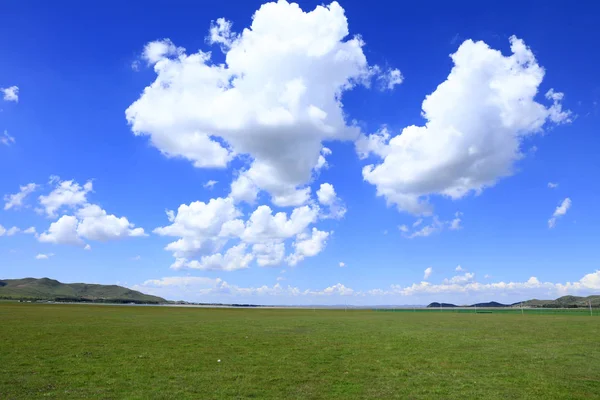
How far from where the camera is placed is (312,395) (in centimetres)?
1983

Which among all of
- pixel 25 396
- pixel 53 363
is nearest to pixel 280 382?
pixel 25 396

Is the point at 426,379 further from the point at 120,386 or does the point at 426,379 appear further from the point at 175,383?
the point at 120,386

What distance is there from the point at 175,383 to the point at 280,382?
19.0 ft

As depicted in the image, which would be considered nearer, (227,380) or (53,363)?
(227,380)

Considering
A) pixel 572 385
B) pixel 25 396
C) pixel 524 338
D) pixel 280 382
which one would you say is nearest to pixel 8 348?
pixel 25 396

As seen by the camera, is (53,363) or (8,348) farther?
(8,348)

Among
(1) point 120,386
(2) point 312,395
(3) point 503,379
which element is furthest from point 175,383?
(3) point 503,379

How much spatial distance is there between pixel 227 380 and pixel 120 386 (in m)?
5.65

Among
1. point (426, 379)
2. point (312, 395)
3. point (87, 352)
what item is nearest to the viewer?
point (312, 395)

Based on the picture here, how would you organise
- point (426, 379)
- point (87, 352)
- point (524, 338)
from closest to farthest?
point (426, 379), point (87, 352), point (524, 338)

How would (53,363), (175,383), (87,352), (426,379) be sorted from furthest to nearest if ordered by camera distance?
(87,352) → (53,363) → (426,379) → (175,383)

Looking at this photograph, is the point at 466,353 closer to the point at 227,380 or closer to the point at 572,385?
the point at 572,385

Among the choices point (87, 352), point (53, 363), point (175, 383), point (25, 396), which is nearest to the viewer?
point (25, 396)

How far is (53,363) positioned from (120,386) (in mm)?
8854
